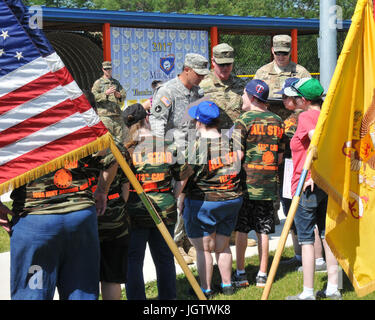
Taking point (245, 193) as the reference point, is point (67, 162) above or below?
above

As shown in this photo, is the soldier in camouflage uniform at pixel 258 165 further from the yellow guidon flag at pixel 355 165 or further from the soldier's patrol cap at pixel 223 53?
the yellow guidon flag at pixel 355 165

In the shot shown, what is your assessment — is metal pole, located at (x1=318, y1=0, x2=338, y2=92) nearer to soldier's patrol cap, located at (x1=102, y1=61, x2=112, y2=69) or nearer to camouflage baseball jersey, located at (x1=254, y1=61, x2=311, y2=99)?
camouflage baseball jersey, located at (x1=254, y1=61, x2=311, y2=99)

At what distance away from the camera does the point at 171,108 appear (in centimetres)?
627

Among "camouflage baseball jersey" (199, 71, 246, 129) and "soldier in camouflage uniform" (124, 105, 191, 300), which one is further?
"camouflage baseball jersey" (199, 71, 246, 129)

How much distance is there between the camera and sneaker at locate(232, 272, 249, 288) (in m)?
6.15

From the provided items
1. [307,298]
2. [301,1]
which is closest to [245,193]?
[307,298]

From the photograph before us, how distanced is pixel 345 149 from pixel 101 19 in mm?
9646

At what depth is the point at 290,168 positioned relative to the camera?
6.05m

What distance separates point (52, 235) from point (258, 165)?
286cm

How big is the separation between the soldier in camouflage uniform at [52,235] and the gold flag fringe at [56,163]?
7 cm

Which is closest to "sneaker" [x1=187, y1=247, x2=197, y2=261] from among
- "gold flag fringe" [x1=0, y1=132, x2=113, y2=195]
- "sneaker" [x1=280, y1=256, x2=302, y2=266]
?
"sneaker" [x1=280, y1=256, x2=302, y2=266]

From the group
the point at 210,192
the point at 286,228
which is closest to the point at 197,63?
the point at 210,192

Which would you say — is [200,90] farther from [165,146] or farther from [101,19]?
[101,19]

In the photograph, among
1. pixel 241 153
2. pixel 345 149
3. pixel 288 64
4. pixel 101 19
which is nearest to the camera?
pixel 345 149
